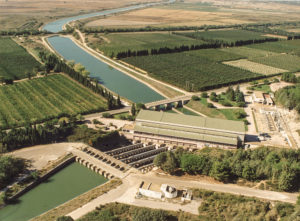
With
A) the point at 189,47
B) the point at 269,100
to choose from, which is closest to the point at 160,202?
the point at 269,100

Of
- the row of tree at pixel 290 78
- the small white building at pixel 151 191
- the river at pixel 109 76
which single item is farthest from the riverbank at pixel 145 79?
the small white building at pixel 151 191

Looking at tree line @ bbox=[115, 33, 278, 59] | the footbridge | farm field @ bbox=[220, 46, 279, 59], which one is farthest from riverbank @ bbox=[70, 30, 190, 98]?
farm field @ bbox=[220, 46, 279, 59]

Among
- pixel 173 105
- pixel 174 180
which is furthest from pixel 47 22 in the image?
pixel 174 180

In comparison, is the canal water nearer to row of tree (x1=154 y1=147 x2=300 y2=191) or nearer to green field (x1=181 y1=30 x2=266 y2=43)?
row of tree (x1=154 y1=147 x2=300 y2=191)

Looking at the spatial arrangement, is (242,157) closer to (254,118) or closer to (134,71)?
(254,118)

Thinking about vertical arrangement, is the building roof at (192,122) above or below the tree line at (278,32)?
below

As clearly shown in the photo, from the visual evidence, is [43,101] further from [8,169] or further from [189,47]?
[189,47]

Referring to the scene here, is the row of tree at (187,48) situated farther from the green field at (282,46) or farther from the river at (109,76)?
the river at (109,76)
